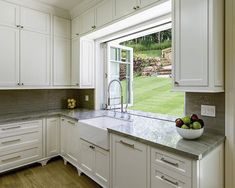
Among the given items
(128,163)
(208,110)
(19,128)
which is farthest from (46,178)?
(208,110)

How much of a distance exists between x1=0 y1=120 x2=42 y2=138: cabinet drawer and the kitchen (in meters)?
0.01

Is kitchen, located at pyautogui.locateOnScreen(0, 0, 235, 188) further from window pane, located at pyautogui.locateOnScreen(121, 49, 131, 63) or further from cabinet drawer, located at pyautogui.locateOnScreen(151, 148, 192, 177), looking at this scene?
window pane, located at pyautogui.locateOnScreen(121, 49, 131, 63)

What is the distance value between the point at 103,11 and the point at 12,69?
1596 millimetres

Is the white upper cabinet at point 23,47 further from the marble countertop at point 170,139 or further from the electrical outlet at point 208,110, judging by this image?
the electrical outlet at point 208,110

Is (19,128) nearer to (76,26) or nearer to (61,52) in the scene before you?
(61,52)

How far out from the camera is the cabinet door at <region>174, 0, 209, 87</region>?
4.54 ft

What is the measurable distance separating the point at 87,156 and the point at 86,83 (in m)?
A: 1.30

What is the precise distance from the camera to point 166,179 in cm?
135

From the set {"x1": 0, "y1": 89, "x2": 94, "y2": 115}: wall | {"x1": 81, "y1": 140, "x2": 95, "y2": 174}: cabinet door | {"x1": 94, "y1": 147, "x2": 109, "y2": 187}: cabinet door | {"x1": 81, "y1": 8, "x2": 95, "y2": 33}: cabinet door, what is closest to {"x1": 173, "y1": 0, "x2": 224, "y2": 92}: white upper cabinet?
{"x1": 94, "y1": 147, "x2": 109, "y2": 187}: cabinet door

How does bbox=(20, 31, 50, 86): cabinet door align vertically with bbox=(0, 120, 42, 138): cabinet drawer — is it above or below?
above

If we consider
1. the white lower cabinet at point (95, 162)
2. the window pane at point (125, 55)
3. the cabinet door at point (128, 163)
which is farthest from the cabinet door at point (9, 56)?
the cabinet door at point (128, 163)

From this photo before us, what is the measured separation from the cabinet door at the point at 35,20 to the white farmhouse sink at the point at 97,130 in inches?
67.8

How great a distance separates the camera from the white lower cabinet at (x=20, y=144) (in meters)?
2.36

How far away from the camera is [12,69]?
8.38 ft
